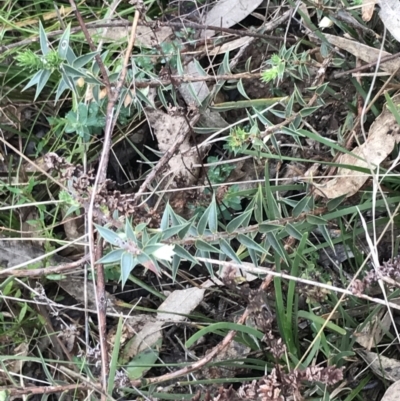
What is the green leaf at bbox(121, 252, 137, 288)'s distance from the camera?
36.1 inches

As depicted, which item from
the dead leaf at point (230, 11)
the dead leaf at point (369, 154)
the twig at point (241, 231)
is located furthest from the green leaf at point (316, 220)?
the dead leaf at point (230, 11)

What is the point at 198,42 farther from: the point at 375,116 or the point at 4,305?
the point at 4,305

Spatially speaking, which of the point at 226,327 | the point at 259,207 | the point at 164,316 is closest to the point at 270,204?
the point at 259,207

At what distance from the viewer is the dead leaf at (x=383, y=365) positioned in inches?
52.6

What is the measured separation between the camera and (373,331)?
1353mm

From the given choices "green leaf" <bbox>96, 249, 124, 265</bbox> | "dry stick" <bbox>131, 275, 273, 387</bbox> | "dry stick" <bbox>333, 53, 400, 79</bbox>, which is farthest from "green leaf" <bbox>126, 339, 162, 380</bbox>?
"dry stick" <bbox>333, 53, 400, 79</bbox>

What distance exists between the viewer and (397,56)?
1.32 meters

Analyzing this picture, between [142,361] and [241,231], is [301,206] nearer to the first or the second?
[241,231]

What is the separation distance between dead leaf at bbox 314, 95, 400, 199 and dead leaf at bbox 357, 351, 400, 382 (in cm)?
40

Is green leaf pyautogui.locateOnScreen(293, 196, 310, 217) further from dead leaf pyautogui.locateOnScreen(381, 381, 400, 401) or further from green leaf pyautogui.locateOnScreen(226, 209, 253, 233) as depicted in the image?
dead leaf pyautogui.locateOnScreen(381, 381, 400, 401)

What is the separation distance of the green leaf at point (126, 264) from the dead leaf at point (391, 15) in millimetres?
839

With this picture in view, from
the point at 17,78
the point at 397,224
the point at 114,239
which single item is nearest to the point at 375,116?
the point at 397,224

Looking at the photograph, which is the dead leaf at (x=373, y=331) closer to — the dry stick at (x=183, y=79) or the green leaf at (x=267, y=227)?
the green leaf at (x=267, y=227)

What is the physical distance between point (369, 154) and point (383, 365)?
52 cm
